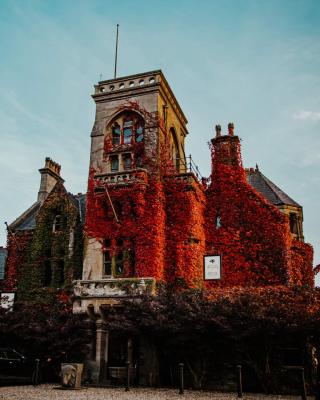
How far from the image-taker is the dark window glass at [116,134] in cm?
3014

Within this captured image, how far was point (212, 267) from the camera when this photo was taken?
25391 mm

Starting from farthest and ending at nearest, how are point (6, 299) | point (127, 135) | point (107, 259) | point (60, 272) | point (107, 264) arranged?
1. point (127, 135)
2. point (60, 272)
3. point (6, 299)
4. point (107, 259)
5. point (107, 264)

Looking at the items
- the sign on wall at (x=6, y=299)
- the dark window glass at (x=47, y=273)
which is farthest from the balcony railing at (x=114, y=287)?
the sign on wall at (x=6, y=299)

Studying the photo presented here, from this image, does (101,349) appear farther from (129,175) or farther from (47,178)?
(47,178)

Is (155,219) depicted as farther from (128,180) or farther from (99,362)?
(99,362)

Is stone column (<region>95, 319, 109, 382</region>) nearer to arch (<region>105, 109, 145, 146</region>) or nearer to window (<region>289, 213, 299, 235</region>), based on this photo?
arch (<region>105, 109, 145, 146</region>)

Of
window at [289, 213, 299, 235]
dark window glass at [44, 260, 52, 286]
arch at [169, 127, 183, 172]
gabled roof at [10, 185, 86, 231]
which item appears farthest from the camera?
arch at [169, 127, 183, 172]

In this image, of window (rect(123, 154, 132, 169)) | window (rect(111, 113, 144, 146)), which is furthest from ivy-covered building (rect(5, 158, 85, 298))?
window (rect(111, 113, 144, 146))

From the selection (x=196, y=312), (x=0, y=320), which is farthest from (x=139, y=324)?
(x=0, y=320)

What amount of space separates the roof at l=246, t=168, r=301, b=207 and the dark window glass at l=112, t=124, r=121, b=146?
990cm

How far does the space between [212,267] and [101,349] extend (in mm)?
7786

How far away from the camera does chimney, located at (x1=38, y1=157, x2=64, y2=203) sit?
3706 cm

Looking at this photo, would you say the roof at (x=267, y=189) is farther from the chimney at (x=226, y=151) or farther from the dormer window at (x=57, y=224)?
the dormer window at (x=57, y=224)

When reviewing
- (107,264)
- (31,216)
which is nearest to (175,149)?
(107,264)
